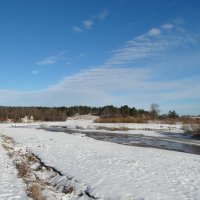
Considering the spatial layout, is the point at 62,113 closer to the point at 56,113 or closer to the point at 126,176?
the point at 56,113

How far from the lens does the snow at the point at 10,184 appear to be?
10.3 metres

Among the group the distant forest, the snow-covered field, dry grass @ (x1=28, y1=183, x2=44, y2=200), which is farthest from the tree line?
dry grass @ (x1=28, y1=183, x2=44, y2=200)

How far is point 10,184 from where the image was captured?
11.9 m

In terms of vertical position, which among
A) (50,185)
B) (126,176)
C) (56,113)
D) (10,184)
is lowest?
(50,185)

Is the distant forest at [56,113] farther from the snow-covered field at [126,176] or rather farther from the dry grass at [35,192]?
the dry grass at [35,192]

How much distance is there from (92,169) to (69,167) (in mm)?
1273

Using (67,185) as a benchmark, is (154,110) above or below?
above

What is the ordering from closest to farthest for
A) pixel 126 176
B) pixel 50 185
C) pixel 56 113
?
pixel 50 185
pixel 126 176
pixel 56 113

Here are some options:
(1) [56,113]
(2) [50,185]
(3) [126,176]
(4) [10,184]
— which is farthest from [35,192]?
(1) [56,113]

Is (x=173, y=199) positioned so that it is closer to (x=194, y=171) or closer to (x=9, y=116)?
(x=194, y=171)

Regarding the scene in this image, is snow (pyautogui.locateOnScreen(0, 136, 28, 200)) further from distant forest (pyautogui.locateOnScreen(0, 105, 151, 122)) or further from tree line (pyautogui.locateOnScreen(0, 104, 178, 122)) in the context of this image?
distant forest (pyautogui.locateOnScreen(0, 105, 151, 122))

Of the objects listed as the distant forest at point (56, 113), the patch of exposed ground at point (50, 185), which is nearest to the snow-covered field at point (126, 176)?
the patch of exposed ground at point (50, 185)

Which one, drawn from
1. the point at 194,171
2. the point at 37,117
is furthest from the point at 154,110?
the point at 194,171

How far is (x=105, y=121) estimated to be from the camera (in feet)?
302
